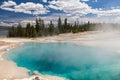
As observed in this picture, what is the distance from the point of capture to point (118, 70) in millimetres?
34281

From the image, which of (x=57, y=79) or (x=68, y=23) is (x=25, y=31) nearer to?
(x=68, y=23)

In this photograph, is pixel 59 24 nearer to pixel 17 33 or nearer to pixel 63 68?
pixel 17 33

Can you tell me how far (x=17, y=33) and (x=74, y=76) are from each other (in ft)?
309

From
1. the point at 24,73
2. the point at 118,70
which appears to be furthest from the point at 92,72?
the point at 24,73

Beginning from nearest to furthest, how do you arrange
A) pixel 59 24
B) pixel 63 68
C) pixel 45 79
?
pixel 45 79 < pixel 63 68 < pixel 59 24

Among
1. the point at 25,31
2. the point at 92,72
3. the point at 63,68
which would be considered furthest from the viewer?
the point at 25,31

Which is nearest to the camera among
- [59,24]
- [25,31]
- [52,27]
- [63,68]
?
[63,68]

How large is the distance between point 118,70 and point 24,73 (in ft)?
50.2

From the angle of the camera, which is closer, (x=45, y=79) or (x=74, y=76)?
(x=45, y=79)

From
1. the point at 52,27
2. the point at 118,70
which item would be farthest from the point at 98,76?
the point at 52,27

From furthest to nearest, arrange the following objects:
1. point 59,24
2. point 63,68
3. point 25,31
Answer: point 59,24 < point 25,31 < point 63,68

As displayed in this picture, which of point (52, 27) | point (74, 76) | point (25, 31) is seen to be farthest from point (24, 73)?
point (52, 27)

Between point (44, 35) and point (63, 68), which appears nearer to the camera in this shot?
point (63, 68)

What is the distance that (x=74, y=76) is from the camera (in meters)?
30.1
